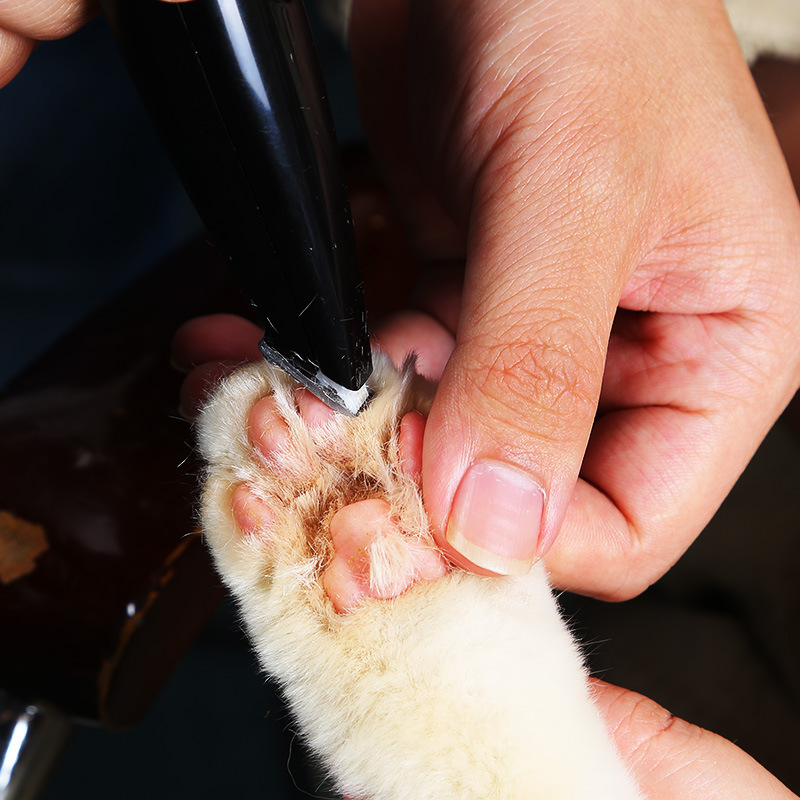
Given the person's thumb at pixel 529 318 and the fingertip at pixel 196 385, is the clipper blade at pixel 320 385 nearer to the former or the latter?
the person's thumb at pixel 529 318

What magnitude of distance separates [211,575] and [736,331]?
2.03ft

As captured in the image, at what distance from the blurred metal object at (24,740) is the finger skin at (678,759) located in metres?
0.58

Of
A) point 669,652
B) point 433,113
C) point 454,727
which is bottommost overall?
point 669,652

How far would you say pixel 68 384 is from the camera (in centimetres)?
73

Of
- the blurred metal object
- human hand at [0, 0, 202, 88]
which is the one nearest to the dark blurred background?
the blurred metal object

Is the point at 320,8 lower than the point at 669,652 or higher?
higher

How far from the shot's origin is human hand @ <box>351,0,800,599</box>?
486 millimetres

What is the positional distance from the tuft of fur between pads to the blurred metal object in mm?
459

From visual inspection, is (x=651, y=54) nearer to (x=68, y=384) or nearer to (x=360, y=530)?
(x=360, y=530)

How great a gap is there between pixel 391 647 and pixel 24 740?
59cm

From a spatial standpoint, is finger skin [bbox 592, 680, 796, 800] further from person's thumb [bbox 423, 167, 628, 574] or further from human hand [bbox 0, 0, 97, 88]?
human hand [bbox 0, 0, 97, 88]

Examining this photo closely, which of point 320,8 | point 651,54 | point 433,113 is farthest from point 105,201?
point 651,54

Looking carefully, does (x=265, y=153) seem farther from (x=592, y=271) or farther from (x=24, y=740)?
(x=24, y=740)

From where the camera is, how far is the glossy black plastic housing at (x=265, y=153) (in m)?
0.35
